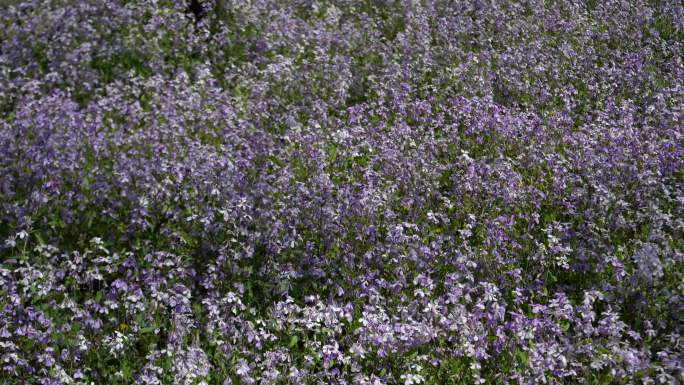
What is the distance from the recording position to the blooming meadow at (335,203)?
487 cm

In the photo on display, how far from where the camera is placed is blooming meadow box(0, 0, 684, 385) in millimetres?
4867

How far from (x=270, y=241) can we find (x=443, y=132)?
307 centimetres

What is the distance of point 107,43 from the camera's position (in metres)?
9.73

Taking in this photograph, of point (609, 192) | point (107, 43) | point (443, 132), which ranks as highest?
point (609, 192)

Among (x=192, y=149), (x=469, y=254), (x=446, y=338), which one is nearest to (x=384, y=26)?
(x=192, y=149)

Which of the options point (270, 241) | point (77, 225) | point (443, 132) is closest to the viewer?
point (270, 241)

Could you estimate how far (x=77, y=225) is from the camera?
20.3 ft

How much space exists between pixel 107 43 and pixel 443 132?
4733 millimetres

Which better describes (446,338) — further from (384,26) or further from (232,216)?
(384,26)

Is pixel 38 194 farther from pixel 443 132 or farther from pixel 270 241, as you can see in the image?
pixel 443 132

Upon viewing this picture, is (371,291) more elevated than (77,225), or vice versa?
(371,291)

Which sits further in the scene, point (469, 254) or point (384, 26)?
point (384, 26)

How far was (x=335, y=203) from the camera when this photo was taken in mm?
6227

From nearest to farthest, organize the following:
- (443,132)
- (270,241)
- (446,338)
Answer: (446,338) < (270,241) < (443,132)
